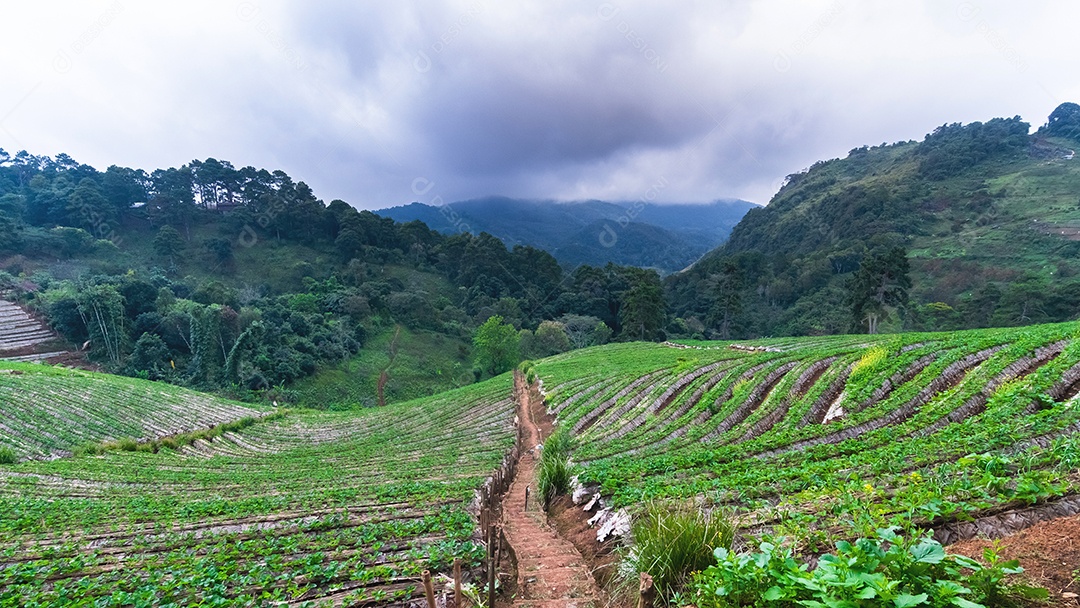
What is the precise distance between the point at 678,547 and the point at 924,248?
369 feet

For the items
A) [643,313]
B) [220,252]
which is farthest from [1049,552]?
[220,252]

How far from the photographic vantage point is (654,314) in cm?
6938

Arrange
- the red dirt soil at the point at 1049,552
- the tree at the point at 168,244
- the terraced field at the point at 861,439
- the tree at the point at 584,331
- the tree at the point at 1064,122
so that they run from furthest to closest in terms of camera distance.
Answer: the tree at the point at 1064,122, the tree at the point at 168,244, the tree at the point at 584,331, the terraced field at the point at 861,439, the red dirt soil at the point at 1049,552

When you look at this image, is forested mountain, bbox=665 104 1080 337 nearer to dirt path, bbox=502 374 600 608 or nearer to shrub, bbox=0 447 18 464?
dirt path, bbox=502 374 600 608

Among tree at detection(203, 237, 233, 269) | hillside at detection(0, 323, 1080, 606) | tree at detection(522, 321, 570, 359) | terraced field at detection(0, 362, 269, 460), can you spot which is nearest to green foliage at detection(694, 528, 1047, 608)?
hillside at detection(0, 323, 1080, 606)

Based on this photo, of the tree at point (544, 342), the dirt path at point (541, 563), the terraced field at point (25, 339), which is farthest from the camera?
the tree at point (544, 342)

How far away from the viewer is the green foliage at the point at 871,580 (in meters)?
2.58

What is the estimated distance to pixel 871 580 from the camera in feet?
8.54

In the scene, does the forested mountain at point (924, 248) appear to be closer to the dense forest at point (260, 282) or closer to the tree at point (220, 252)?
the dense forest at point (260, 282)

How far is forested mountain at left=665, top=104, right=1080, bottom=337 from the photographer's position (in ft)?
186

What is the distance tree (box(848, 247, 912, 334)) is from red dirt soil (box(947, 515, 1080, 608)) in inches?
2370

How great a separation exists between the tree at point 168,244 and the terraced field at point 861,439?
93.8 m

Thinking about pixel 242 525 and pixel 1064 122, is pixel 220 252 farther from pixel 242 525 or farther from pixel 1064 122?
pixel 1064 122

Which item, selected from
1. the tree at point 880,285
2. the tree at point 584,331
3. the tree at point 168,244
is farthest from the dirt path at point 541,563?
the tree at point 168,244
